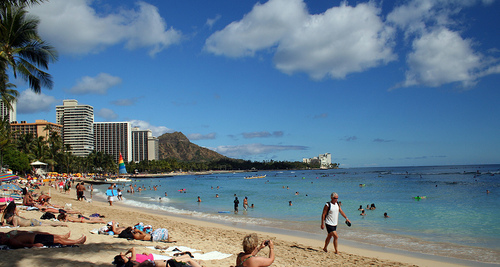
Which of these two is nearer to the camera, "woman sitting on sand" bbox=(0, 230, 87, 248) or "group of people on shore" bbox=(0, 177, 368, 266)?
"group of people on shore" bbox=(0, 177, 368, 266)

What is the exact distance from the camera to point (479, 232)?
12.8 metres

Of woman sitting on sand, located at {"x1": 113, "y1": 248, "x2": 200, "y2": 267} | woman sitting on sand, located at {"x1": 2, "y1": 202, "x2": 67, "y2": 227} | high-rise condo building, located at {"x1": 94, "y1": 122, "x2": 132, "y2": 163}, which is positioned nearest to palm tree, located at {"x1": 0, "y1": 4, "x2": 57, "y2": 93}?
woman sitting on sand, located at {"x1": 2, "y1": 202, "x2": 67, "y2": 227}

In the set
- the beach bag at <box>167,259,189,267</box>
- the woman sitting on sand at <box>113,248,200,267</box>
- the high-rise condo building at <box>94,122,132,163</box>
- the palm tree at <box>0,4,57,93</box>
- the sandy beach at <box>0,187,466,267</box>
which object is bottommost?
the sandy beach at <box>0,187,466,267</box>

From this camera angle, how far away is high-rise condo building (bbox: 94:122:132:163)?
7303 inches

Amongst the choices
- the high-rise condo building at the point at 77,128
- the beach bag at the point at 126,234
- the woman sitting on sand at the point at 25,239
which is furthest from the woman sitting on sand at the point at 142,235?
the high-rise condo building at the point at 77,128

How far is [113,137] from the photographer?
610ft

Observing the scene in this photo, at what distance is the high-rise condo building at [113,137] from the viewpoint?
7303 inches

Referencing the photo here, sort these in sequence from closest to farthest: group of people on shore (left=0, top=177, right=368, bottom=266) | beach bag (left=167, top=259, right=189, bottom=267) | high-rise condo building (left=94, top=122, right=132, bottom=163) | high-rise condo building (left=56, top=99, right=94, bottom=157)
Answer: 1. group of people on shore (left=0, top=177, right=368, bottom=266)
2. beach bag (left=167, top=259, right=189, bottom=267)
3. high-rise condo building (left=56, top=99, right=94, bottom=157)
4. high-rise condo building (left=94, top=122, right=132, bottom=163)

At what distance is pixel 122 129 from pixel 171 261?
195 meters

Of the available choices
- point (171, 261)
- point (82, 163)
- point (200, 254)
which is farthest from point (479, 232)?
point (82, 163)

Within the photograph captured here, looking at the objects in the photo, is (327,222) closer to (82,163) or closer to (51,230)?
(51,230)

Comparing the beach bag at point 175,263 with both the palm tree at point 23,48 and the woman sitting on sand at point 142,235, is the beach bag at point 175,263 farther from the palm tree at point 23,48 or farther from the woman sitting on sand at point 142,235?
the palm tree at point 23,48

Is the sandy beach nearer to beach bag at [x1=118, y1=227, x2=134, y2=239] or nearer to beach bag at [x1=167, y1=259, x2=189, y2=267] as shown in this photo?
beach bag at [x1=118, y1=227, x2=134, y2=239]

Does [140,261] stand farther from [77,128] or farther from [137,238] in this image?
[77,128]
